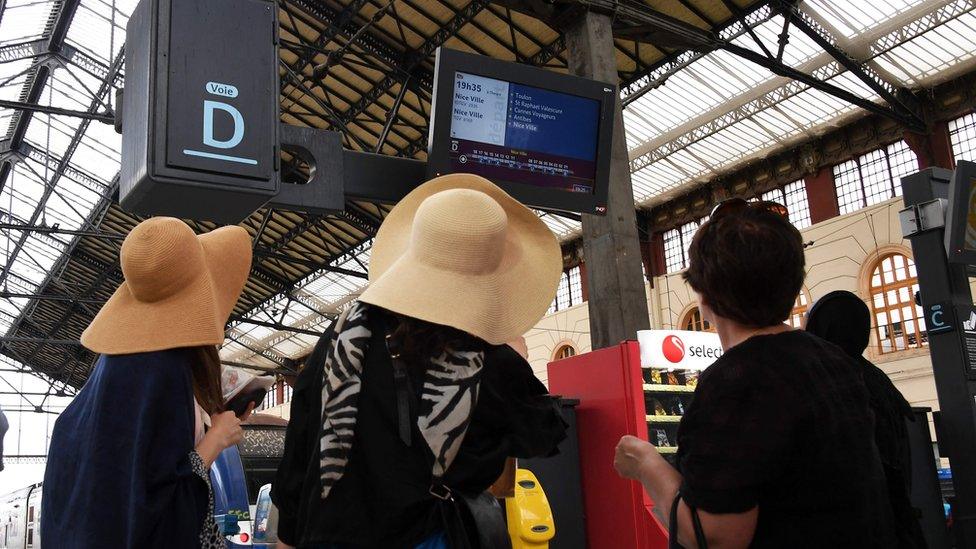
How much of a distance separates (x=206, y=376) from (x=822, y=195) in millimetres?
16888

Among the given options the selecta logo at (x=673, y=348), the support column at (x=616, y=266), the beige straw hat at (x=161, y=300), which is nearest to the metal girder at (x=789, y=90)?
the support column at (x=616, y=266)

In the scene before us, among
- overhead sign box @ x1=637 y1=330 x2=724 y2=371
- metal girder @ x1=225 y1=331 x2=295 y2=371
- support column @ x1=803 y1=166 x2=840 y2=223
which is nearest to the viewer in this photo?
overhead sign box @ x1=637 y1=330 x2=724 y2=371

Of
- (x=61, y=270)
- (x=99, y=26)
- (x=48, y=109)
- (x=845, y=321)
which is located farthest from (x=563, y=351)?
(x=845, y=321)

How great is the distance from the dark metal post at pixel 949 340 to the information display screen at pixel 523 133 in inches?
65.1

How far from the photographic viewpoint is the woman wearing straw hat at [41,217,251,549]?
1.71 m

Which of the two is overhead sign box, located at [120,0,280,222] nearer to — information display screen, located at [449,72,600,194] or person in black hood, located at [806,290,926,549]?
information display screen, located at [449,72,600,194]

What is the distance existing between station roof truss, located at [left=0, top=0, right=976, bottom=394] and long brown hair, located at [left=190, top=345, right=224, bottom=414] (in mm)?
6430

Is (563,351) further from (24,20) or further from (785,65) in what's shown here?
(24,20)

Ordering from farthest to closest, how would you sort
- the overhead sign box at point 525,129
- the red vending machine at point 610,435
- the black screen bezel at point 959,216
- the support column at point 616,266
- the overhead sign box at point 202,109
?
the support column at point 616,266 → the red vending machine at point 610,435 → the black screen bezel at point 959,216 → the overhead sign box at point 525,129 → the overhead sign box at point 202,109

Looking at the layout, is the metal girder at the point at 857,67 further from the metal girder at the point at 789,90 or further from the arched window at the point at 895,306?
the arched window at the point at 895,306

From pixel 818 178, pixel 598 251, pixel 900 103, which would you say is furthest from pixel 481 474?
pixel 818 178

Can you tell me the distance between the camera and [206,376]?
1.93 meters

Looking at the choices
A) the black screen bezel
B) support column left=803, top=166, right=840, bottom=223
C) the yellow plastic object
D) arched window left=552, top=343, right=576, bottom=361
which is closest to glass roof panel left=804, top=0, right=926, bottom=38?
support column left=803, top=166, right=840, bottom=223

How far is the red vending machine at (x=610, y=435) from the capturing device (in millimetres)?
5230
